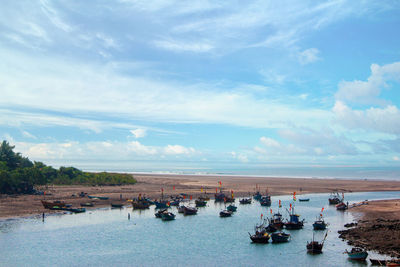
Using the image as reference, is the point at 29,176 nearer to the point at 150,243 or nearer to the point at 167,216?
the point at 167,216

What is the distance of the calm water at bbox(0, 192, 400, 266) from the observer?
34875 millimetres

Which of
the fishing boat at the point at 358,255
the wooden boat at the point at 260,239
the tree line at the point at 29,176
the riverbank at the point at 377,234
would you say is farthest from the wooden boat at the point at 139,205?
the fishing boat at the point at 358,255

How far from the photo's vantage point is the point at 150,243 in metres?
42.0

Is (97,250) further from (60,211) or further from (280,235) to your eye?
(60,211)

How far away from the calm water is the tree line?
28091 millimetres

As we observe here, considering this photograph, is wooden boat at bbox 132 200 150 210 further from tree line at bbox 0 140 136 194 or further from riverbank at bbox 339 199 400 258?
riverbank at bbox 339 199 400 258

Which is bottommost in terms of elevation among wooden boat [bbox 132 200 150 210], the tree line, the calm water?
the calm water

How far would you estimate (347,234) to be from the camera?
44.5 m

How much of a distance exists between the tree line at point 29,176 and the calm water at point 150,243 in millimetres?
28091

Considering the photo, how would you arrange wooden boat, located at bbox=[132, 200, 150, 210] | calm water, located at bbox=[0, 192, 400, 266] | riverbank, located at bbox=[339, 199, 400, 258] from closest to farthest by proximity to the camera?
1. calm water, located at bbox=[0, 192, 400, 266]
2. riverbank, located at bbox=[339, 199, 400, 258]
3. wooden boat, located at bbox=[132, 200, 150, 210]

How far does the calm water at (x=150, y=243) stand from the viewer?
3488 centimetres

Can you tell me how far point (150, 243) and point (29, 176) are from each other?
53341 millimetres

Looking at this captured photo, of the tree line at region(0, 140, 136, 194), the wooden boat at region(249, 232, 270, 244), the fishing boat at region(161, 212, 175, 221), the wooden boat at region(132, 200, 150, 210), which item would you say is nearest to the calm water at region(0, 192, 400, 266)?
the wooden boat at region(249, 232, 270, 244)

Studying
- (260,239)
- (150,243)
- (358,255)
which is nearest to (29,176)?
(150,243)
